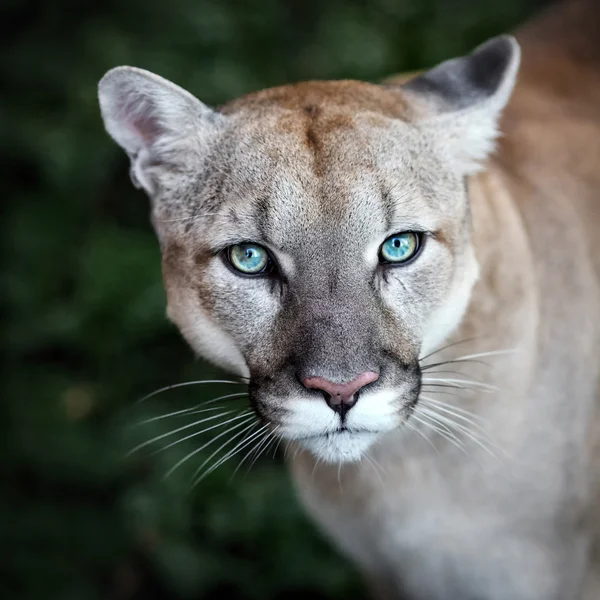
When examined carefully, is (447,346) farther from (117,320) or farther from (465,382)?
(117,320)

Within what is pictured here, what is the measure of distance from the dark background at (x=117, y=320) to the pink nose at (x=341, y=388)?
5.68 feet

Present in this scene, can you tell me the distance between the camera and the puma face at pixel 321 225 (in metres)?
1.77

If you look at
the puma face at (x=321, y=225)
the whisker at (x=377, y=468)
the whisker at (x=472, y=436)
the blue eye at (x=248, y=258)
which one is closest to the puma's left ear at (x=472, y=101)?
the puma face at (x=321, y=225)

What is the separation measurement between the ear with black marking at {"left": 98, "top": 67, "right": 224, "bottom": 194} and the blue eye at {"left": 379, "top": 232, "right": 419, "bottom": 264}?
506mm

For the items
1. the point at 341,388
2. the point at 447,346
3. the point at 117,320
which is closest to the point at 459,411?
the point at 447,346

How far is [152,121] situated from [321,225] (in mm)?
566

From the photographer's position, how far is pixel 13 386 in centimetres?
370

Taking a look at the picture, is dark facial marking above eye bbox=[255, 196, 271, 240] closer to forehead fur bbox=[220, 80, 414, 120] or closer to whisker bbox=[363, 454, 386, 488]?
forehead fur bbox=[220, 80, 414, 120]

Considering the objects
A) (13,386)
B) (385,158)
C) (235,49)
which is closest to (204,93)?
(235,49)

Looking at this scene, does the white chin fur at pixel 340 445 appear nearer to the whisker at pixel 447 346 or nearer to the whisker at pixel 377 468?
the whisker at pixel 447 346

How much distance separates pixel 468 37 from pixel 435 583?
2.39 meters

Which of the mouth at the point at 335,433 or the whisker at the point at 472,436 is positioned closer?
the mouth at the point at 335,433

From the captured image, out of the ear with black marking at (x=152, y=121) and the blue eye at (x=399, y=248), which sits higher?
the ear with black marking at (x=152, y=121)

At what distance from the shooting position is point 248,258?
1885 mm
